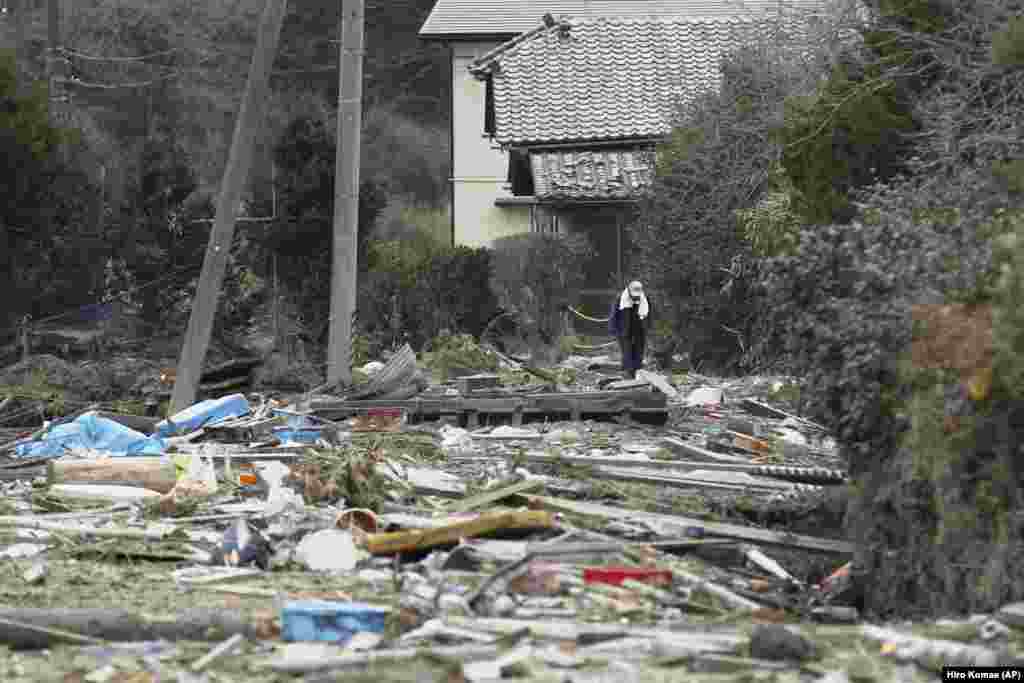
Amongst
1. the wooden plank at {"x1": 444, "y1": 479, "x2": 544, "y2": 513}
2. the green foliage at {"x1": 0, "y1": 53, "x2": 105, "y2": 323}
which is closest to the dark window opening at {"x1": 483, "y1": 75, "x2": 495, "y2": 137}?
the green foliage at {"x1": 0, "y1": 53, "x2": 105, "y2": 323}

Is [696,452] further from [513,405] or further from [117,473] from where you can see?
[117,473]

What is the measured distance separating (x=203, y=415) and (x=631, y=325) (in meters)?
7.05

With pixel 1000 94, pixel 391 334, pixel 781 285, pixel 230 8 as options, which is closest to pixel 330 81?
pixel 230 8

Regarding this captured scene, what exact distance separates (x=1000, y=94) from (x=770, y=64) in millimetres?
9757

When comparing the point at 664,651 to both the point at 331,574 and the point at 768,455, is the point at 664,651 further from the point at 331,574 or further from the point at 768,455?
the point at 768,455

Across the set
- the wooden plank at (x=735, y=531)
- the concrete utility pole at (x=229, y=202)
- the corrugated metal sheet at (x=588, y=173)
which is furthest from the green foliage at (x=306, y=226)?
the wooden plank at (x=735, y=531)

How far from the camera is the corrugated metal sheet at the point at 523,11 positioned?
42.9 m

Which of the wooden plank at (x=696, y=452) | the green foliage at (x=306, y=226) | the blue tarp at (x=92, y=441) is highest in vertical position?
the green foliage at (x=306, y=226)

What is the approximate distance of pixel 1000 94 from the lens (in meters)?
15.9

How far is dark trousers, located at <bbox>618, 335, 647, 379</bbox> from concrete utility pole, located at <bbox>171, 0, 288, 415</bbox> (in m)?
5.74

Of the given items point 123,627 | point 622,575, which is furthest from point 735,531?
point 123,627

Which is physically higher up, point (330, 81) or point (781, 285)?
point (330, 81)

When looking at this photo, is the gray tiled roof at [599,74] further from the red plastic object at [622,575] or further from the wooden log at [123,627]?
the wooden log at [123,627]

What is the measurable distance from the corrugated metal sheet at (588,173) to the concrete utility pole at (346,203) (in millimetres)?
12299
